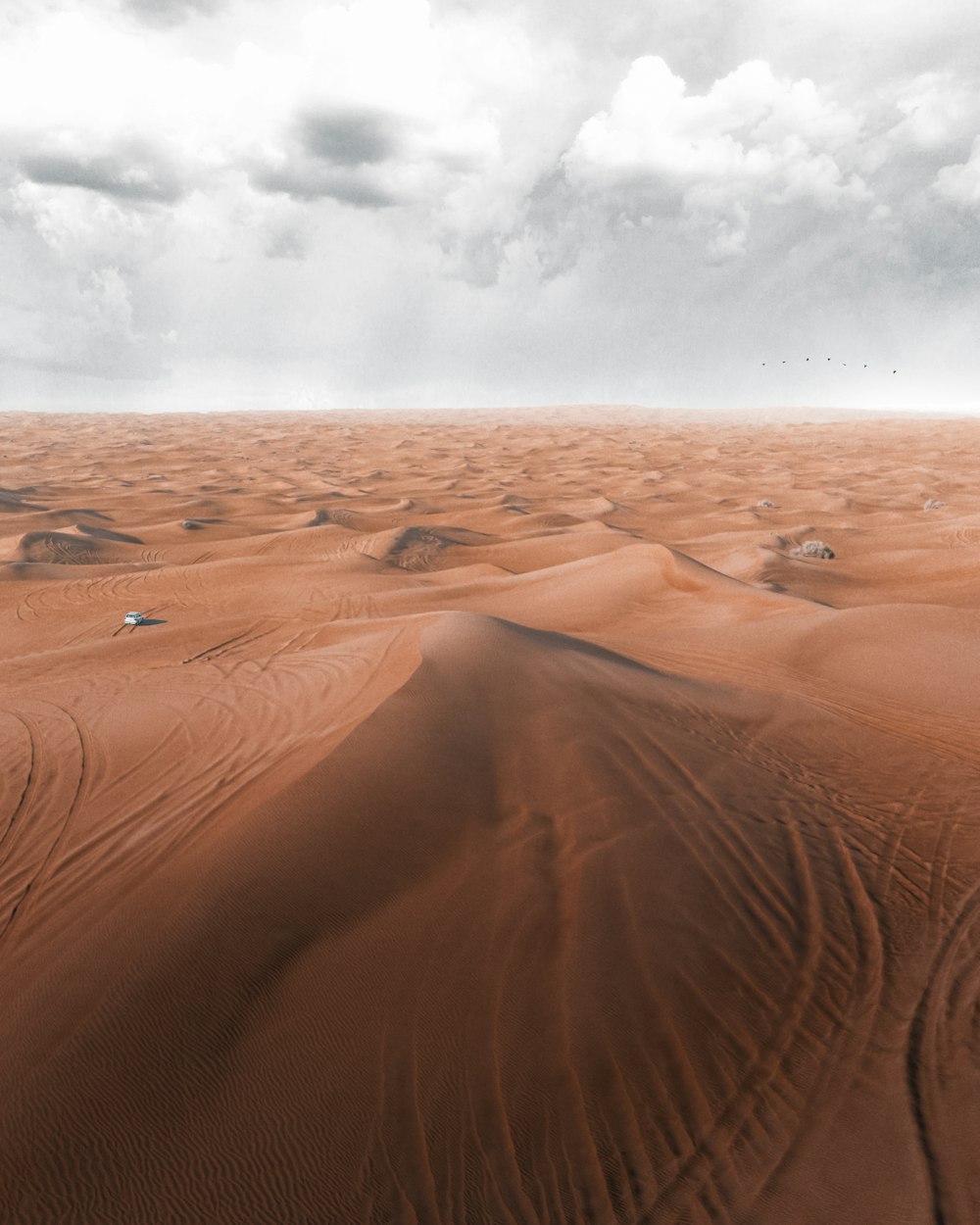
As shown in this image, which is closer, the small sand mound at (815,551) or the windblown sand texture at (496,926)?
the windblown sand texture at (496,926)

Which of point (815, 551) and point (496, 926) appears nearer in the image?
point (496, 926)

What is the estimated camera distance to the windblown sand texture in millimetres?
3141

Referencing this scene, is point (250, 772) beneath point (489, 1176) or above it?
above

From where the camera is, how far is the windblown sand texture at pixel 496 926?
10.3 ft

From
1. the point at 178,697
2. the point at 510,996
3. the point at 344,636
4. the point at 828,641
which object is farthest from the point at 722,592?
the point at 510,996

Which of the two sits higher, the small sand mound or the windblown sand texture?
the windblown sand texture

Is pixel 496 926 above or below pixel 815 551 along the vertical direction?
above

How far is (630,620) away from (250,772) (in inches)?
277

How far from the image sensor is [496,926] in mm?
4281

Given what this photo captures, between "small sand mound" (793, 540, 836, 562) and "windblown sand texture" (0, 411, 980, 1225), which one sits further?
"small sand mound" (793, 540, 836, 562)

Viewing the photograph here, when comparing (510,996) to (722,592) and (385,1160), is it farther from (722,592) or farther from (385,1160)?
(722,592)

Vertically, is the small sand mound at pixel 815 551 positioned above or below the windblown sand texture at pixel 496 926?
below

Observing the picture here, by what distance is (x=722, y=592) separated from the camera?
11680mm

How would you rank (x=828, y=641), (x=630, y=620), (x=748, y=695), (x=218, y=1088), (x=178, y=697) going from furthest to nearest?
(x=630, y=620)
(x=828, y=641)
(x=748, y=695)
(x=178, y=697)
(x=218, y=1088)
